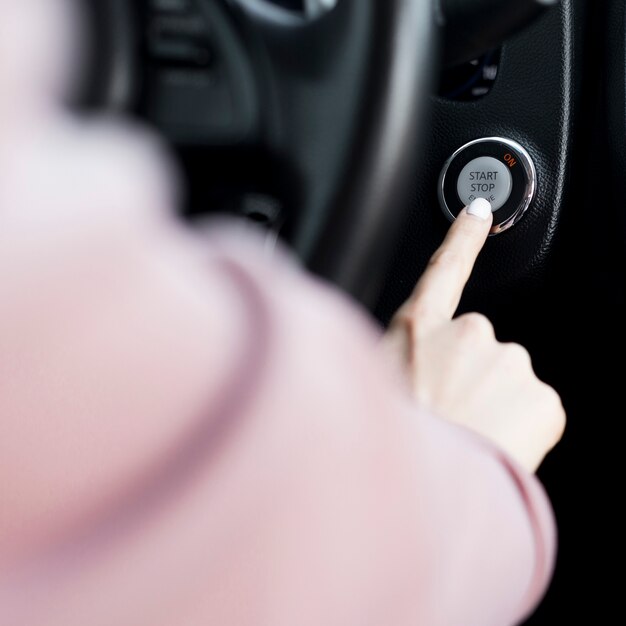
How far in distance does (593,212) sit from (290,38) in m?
0.43

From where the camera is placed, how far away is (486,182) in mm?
751

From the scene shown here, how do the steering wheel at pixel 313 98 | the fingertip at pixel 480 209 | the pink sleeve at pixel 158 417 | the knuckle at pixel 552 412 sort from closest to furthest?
the pink sleeve at pixel 158 417, the steering wheel at pixel 313 98, the knuckle at pixel 552 412, the fingertip at pixel 480 209

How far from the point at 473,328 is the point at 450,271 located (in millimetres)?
53

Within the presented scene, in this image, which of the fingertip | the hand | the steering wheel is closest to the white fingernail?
the fingertip

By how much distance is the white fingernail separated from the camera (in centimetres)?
71

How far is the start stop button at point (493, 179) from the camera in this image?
0.75 m

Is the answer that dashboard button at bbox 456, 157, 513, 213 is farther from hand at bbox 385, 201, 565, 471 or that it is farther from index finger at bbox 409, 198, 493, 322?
hand at bbox 385, 201, 565, 471

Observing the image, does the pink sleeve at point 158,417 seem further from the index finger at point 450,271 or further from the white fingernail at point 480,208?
the white fingernail at point 480,208

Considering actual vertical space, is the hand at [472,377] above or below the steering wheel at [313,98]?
below

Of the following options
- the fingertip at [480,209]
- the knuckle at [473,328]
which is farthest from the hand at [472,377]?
the fingertip at [480,209]

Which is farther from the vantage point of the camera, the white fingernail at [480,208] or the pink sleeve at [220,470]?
the white fingernail at [480,208]

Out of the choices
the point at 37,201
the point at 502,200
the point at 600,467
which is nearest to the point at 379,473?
the point at 37,201

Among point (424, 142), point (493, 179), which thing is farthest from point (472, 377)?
point (493, 179)

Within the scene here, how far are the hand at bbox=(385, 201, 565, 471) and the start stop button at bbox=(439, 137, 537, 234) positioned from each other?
183 millimetres
